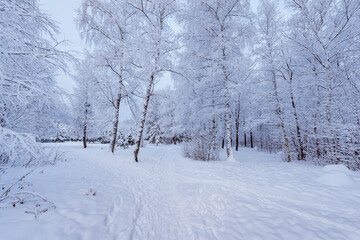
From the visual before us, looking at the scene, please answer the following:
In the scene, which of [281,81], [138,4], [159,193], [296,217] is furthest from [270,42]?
[159,193]

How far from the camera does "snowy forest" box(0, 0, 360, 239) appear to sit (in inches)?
92.8

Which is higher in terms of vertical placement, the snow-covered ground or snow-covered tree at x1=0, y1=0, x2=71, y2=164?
snow-covered tree at x1=0, y1=0, x2=71, y2=164

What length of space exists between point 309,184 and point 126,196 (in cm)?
528

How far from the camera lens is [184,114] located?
14.6 meters

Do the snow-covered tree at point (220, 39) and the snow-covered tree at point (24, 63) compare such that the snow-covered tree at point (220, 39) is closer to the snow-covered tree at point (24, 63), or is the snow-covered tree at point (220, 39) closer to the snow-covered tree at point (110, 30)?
the snow-covered tree at point (110, 30)

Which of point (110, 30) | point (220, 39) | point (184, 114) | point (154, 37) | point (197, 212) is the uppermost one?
point (110, 30)

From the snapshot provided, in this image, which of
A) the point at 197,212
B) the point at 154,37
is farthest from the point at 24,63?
the point at 154,37

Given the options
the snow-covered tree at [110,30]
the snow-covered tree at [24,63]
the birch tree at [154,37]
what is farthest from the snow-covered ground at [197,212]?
the snow-covered tree at [110,30]

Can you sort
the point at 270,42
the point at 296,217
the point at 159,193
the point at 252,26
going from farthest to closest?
1. the point at 270,42
2. the point at 252,26
3. the point at 159,193
4. the point at 296,217

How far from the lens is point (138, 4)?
7934 mm

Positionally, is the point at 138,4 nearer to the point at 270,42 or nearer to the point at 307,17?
the point at 270,42

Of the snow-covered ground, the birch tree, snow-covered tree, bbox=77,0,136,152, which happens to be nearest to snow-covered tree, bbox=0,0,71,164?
the snow-covered ground

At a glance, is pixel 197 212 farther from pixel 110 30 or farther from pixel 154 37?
pixel 110 30

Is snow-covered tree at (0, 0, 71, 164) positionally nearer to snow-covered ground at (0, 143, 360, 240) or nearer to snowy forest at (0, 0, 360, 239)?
snowy forest at (0, 0, 360, 239)
